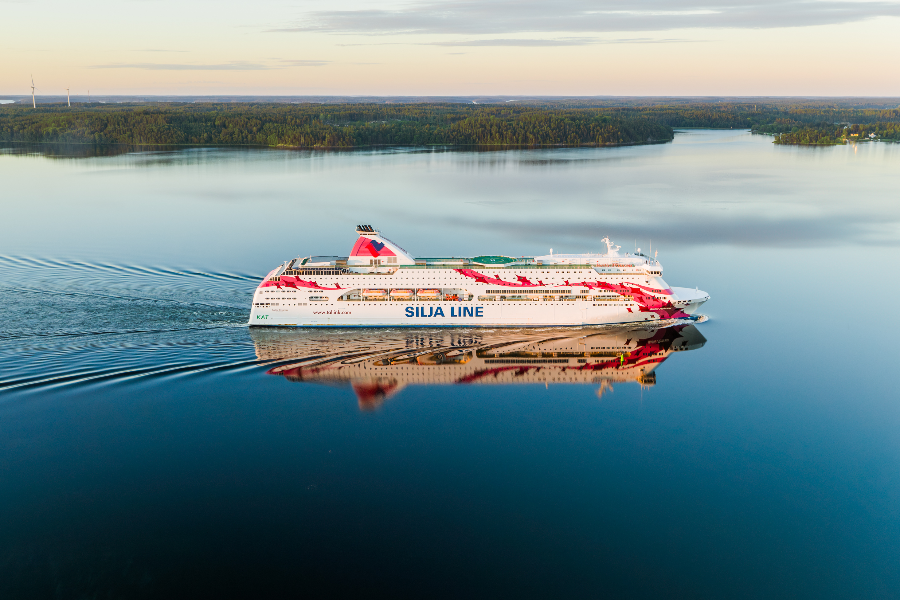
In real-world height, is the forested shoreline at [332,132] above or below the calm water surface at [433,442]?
above

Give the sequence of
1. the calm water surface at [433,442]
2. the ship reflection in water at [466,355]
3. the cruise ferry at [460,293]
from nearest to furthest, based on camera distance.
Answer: the calm water surface at [433,442], the ship reflection in water at [466,355], the cruise ferry at [460,293]

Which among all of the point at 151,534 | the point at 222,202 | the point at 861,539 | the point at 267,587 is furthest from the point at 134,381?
the point at 222,202

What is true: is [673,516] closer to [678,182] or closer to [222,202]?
[222,202]

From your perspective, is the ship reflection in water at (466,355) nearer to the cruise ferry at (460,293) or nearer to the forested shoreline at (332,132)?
the cruise ferry at (460,293)

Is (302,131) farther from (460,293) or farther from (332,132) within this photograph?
(460,293)

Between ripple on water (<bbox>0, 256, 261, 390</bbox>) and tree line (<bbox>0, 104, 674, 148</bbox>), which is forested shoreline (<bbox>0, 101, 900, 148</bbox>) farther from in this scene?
ripple on water (<bbox>0, 256, 261, 390</bbox>)

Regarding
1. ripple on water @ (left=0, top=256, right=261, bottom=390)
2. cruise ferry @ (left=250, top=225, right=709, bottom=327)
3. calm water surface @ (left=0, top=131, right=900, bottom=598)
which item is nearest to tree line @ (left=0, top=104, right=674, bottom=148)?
calm water surface @ (left=0, top=131, right=900, bottom=598)

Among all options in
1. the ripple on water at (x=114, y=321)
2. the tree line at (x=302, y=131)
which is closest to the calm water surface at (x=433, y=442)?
the ripple on water at (x=114, y=321)

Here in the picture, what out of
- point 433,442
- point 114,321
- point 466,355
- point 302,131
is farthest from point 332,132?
point 433,442
